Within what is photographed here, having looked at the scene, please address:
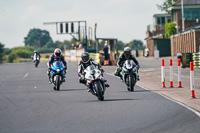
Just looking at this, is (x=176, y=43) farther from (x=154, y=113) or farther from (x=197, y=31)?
(x=154, y=113)

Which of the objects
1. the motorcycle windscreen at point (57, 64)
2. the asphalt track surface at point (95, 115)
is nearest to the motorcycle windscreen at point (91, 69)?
the asphalt track surface at point (95, 115)

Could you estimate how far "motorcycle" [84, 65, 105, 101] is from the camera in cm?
1376

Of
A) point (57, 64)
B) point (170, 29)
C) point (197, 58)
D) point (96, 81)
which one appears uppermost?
point (170, 29)

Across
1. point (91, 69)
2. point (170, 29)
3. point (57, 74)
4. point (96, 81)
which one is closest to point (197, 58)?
point (57, 74)

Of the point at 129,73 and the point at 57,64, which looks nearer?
the point at 129,73

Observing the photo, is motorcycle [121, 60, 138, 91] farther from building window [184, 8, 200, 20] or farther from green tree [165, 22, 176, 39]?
green tree [165, 22, 176, 39]

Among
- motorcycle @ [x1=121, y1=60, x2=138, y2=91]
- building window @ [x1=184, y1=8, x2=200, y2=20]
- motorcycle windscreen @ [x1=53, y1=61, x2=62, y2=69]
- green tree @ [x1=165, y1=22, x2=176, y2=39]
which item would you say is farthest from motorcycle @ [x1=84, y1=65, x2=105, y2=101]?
green tree @ [x1=165, y1=22, x2=176, y2=39]

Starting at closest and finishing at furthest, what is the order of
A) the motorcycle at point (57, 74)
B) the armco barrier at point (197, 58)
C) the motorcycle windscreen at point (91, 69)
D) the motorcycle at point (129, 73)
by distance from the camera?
the motorcycle windscreen at point (91, 69) → the motorcycle at point (129, 73) → the motorcycle at point (57, 74) → the armco barrier at point (197, 58)

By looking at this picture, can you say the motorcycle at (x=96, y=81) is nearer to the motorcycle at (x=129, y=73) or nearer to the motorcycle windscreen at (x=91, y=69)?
the motorcycle windscreen at (x=91, y=69)

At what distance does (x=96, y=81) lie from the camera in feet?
45.3

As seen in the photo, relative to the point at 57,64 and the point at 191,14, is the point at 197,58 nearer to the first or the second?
the point at 57,64

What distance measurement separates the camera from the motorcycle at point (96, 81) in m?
13.8

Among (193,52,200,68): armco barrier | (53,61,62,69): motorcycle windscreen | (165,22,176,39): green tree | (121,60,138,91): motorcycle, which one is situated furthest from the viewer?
(165,22,176,39): green tree

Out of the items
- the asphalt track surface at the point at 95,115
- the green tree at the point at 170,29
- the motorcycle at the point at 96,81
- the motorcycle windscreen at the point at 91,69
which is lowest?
the asphalt track surface at the point at 95,115
